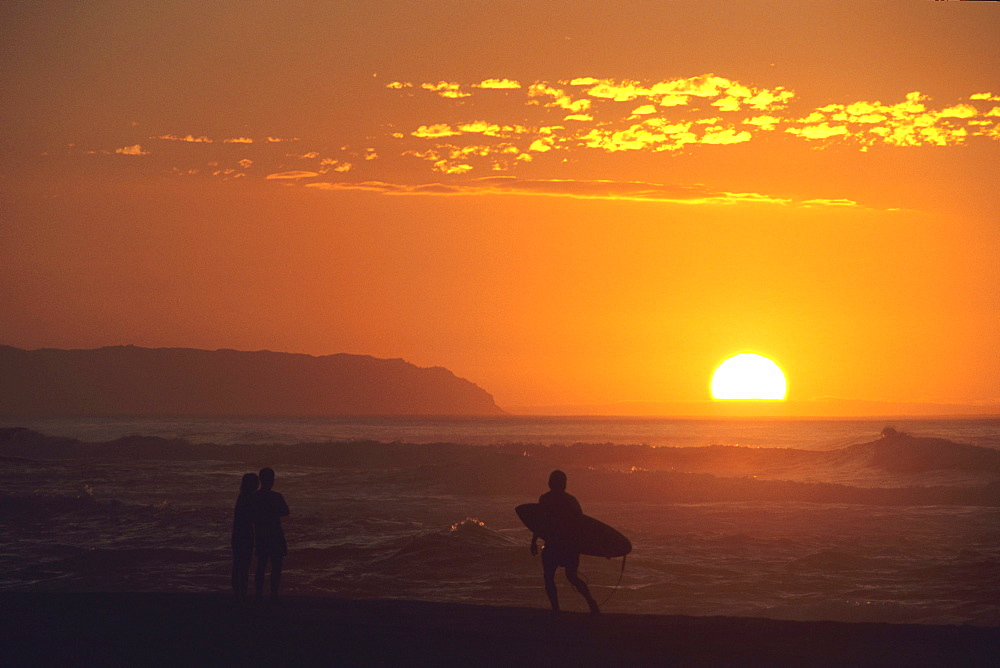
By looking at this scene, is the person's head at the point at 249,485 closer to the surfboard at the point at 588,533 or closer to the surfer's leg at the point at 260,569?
the surfer's leg at the point at 260,569

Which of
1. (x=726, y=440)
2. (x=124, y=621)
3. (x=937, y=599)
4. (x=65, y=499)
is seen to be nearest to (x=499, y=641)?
(x=124, y=621)

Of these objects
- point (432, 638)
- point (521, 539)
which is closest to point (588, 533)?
point (432, 638)

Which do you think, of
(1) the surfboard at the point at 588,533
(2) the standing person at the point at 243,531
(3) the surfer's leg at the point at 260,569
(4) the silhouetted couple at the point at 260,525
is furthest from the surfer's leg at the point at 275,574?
(1) the surfboard at the point at 588,533

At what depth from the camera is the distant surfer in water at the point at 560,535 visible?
11.1 metres

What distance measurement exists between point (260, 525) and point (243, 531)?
30cm

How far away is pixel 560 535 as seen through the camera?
1115 cm

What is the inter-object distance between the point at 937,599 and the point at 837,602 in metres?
1.69

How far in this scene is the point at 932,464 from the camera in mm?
51656

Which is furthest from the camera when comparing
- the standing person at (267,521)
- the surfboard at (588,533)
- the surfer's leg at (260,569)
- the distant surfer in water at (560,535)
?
the surfer's leg at (260,569)

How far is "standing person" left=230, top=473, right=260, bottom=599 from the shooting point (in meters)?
12.5

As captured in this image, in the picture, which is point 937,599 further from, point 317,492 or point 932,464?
point 932,464

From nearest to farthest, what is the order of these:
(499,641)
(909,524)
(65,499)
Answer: (499,641) < (909,524) < (65,499)

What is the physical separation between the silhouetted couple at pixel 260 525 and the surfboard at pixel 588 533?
319cm

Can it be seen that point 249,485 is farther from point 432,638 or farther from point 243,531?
point 432,638
